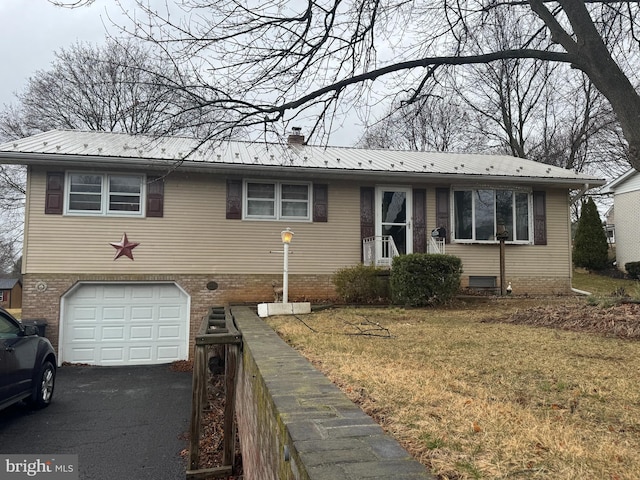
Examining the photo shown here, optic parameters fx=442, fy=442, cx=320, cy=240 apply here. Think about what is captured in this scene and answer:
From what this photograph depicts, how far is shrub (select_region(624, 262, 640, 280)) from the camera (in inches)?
758

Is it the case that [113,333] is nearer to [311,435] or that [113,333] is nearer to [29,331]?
[29,331]

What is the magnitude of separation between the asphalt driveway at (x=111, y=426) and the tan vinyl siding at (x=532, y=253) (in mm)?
8439

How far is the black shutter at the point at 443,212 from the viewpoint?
13.2m

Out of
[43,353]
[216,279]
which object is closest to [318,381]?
[43,353]

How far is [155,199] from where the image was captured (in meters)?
11.8

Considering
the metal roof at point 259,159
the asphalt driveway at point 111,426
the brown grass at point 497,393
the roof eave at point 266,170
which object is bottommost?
the asphalt driveway at point 111,426

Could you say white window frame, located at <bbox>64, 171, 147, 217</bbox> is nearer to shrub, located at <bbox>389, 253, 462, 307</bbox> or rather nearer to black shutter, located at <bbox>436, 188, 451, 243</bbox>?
shrub, located at <bbox>389, 253, 462, 307</bbox>

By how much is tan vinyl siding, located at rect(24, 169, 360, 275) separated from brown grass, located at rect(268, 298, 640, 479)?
236 inches

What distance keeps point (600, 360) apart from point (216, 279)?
9571 mm

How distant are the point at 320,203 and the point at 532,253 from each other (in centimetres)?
672

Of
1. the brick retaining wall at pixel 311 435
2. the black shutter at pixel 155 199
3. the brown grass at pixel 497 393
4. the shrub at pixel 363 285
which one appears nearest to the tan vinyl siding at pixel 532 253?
the shrub at pixel 363 285

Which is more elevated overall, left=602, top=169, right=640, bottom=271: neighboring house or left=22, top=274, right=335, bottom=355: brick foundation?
left=602, top=169, right=640, bottom=271: neighboring house

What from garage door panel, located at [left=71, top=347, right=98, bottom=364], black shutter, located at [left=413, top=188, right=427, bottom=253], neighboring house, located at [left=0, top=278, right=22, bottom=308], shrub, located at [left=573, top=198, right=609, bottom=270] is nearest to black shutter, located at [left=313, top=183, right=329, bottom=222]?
black shutter, located at [left=413, top=188, right=427, bottom=253]

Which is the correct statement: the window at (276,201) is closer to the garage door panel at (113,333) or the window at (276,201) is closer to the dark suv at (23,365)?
the garage door panel at (113,333)
